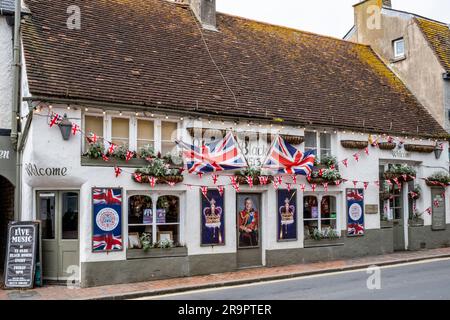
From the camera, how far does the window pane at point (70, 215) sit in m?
13.7

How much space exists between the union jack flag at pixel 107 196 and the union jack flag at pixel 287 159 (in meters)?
4.59

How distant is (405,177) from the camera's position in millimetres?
19781

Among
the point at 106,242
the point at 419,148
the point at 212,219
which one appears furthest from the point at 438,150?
the point at 106,242

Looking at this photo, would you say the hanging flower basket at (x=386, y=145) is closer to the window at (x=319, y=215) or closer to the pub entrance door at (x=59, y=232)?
the window at (x=319, y=215)

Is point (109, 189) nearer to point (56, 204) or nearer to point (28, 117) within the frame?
point (56, 204)

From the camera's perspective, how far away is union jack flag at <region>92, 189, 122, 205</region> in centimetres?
1364

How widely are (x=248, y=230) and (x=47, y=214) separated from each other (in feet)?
19.0

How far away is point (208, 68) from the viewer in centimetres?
1772

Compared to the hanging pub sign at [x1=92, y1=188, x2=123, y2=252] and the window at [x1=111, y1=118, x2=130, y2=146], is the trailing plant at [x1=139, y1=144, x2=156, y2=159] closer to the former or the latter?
the window at [x1=111, y1=118, x2=130, y2=146]

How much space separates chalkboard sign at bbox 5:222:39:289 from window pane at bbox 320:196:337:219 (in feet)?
29.9

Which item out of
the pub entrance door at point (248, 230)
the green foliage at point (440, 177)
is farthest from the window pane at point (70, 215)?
the green foliage at point (440, 177)

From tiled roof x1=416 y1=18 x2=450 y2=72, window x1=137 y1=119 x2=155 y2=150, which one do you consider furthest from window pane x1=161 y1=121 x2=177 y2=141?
tiled roof x1=416 y1=18 x2=450 y2=72

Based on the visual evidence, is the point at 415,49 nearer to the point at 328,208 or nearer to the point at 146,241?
the point at 328,208
